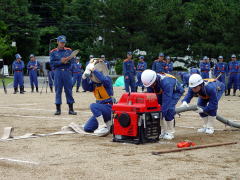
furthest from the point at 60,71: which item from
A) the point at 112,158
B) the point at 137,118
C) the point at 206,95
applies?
the point at 112,158

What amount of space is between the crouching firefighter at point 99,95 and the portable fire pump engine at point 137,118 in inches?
44.4

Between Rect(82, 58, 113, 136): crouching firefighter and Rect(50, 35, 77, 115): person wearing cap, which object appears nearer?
Rect(82, 58, 113, 136): crouching firefighter

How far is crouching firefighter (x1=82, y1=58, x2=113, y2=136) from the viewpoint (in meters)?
10.8

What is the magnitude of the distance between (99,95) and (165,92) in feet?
5.36

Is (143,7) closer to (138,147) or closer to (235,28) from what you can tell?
(235,28)

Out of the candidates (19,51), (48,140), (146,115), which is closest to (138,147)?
(146,115)

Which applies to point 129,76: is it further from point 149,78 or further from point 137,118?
point 137,118

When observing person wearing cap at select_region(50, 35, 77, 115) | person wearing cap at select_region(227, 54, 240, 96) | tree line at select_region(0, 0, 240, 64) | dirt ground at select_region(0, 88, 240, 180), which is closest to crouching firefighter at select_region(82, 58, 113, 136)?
dirt ground at select_region(0, 88, 240, 180)

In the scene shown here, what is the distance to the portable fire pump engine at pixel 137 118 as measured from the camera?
9320 mm

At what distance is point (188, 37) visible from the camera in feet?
160

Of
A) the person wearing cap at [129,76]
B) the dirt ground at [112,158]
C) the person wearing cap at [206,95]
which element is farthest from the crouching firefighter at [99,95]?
the person wearing cap at [129,76]

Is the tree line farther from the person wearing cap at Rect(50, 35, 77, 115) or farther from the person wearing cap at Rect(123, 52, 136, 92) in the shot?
the person wearing cap at Rect(50, 35, 77, 115)

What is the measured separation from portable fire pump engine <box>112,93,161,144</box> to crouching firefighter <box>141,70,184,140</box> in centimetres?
48

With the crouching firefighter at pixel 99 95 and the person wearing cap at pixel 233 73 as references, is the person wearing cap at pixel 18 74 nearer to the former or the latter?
the person wearing cap at pixel 233 73
